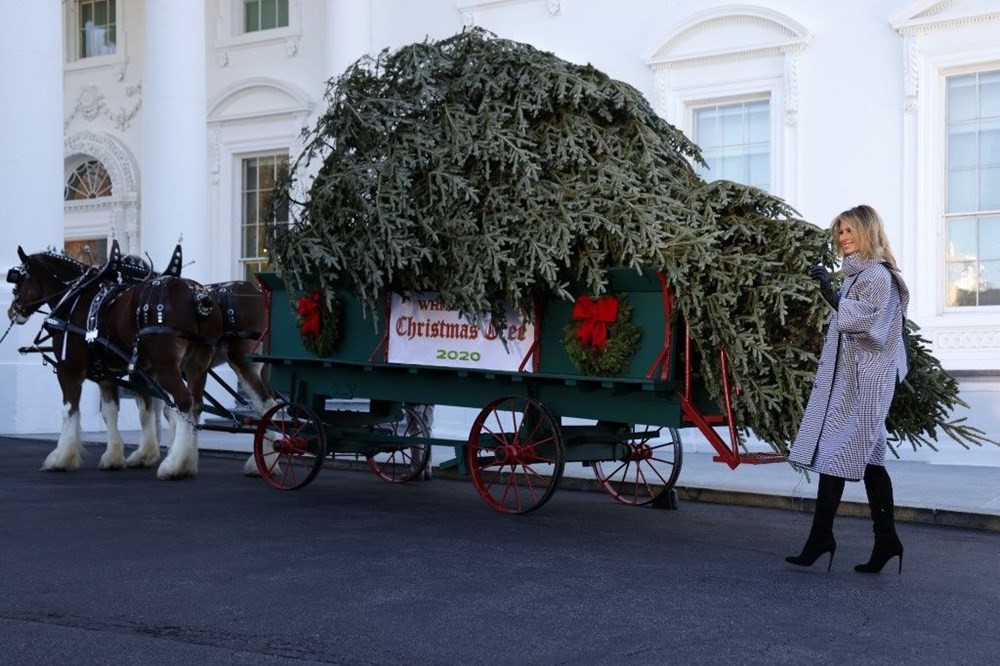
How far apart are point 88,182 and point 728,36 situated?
10360 millimetres

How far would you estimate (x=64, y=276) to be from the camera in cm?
1277

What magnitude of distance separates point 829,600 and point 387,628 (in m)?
2.08

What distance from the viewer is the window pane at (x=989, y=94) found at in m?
13.4

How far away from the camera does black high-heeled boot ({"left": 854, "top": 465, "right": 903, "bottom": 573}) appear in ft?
23.0

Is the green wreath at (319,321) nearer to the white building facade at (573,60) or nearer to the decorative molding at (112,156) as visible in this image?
the white building facade at (573,60)

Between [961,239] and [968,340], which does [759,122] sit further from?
[968,340]

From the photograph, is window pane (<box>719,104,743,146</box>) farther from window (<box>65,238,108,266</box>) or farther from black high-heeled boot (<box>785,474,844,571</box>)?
window (<box>65,238,108,266</box>)

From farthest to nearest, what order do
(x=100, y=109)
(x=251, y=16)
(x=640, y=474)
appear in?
(x=100, y=109) → (x=251, y=16) → (x=640, y=474)

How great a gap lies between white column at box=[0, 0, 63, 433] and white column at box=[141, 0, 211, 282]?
3.90ft

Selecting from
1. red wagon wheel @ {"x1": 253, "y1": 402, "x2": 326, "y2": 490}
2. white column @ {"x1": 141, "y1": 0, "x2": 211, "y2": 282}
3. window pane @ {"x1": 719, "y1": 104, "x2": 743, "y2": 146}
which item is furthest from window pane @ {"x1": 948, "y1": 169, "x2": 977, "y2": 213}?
white column @ {"x1": 141, "y1": 0, "x2": 211, "y2": 282}

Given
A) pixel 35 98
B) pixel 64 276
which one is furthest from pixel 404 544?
pixel 35 98

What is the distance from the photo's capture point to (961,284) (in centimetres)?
1366

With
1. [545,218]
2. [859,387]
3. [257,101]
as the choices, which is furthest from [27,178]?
[859,387]

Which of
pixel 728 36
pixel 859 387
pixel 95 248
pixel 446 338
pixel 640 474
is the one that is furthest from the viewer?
pixel 95 248
